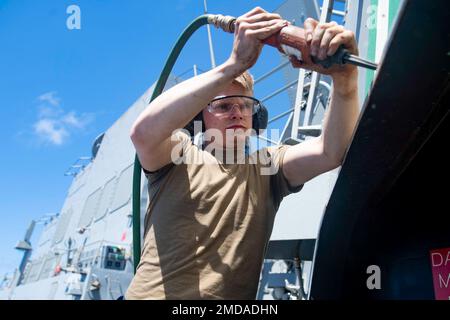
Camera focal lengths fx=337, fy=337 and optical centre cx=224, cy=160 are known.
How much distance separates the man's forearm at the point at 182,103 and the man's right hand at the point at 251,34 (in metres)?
0.03

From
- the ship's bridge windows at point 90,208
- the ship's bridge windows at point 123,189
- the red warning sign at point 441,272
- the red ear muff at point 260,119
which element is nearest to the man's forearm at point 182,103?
the red ear muff at point 260,119

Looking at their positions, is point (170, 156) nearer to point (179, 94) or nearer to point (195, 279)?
point (179, 94)

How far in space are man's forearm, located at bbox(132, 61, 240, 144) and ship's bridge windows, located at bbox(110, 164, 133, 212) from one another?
9954 mm

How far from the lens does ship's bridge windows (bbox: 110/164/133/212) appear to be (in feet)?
35.6

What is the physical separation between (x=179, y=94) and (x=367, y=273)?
1.05 m

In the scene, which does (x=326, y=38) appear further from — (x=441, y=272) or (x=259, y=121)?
(x=441, y=272)

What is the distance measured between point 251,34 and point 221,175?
1.50ft

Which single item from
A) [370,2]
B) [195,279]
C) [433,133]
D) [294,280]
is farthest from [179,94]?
[294,280]

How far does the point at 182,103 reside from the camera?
94 centimetres

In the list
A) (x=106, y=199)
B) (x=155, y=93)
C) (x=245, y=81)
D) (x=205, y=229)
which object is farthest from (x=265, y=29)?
(x=106, y=199)
